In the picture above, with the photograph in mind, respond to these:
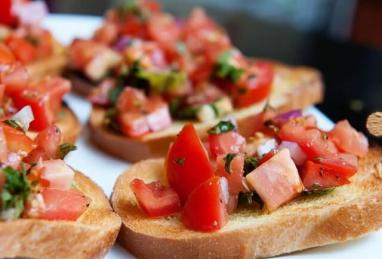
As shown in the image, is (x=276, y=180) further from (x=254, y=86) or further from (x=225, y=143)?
(x=254, y=86)

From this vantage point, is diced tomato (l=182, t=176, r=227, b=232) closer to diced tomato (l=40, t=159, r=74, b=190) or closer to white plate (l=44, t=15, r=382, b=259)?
white plate (l=44, t=15, r=382, b=259)

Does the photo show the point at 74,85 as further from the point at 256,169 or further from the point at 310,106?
the point at 256,169

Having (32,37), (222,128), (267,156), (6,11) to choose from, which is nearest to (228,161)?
(267,156)

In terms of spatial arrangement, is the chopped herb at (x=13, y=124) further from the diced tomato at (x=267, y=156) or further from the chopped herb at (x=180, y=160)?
the diced tomato at (x=267, y=156)

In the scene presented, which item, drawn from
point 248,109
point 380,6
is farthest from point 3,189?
point 380,6

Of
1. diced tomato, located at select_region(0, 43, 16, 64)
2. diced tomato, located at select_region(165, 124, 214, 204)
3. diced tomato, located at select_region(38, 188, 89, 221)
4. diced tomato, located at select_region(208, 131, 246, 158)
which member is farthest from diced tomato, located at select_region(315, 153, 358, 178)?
diced tomato, located at select_region(0, 43, 16, 64)
